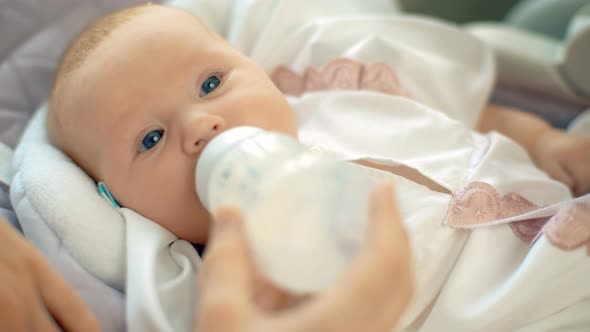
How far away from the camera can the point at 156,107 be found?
69cm

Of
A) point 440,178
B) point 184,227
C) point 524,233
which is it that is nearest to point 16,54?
point 184,227

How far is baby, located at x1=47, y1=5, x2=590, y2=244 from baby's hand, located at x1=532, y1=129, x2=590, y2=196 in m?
0.52

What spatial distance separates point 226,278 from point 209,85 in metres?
0.35

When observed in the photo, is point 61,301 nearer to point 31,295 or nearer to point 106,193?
point 31,295

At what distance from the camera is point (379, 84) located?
0.96 m

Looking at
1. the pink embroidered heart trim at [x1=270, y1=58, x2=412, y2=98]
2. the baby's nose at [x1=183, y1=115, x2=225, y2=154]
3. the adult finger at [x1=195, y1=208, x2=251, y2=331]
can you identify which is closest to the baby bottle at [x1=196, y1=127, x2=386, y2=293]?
the adult finger at [x1=195, y1=208, x2=251, y2=331]

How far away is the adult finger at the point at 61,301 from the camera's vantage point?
557 mm

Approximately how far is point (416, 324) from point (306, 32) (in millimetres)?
578

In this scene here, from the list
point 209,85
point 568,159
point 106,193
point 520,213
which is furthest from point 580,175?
point 106,193

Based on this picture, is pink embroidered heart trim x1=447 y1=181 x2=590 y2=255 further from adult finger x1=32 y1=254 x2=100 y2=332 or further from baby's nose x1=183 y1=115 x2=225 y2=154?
adult finger x1=32 y1=254 x2=100 y2=332

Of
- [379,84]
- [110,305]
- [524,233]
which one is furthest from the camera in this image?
[379,84]

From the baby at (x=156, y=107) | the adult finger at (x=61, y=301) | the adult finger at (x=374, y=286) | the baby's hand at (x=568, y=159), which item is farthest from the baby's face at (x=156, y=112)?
the baby's hand at (x=568, y=159)

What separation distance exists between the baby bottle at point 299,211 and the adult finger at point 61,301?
7.7 inches

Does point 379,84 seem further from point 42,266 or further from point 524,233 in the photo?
point 42,266
